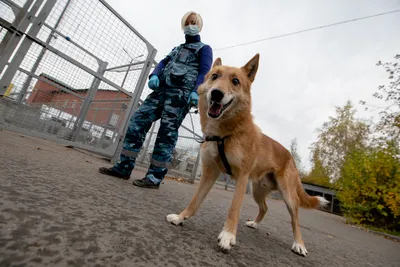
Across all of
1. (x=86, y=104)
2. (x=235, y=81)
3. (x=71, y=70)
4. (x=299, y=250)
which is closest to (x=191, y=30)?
(x=235, y=81)

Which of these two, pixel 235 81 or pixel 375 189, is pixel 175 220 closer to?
pixel 235 81

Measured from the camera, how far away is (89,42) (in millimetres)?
4699

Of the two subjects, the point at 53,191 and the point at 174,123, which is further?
the point at 174,123

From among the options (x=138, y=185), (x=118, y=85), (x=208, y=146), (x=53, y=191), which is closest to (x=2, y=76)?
(x=118, y=85)

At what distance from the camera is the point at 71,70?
515cm

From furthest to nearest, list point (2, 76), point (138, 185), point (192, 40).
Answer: point (2, 76) → point (192, 40) → point (138, 185)

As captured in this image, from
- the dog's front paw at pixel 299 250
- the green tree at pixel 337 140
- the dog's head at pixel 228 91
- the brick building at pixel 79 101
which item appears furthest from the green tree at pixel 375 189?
the green tree at pixel 337 140

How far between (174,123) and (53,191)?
1.71 metres

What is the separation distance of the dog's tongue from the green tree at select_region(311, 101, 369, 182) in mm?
27808

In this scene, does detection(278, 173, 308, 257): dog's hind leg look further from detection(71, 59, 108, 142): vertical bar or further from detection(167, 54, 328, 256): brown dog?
detection(71, 59, 108, 142): vertical bar

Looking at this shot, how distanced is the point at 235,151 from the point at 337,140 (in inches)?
1168

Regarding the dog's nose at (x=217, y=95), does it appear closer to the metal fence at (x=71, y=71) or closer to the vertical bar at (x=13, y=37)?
the metal fence at (x=71, y=71)

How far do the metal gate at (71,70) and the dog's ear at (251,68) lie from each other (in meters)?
3.72

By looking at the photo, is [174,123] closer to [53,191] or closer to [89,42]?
[53,191]
